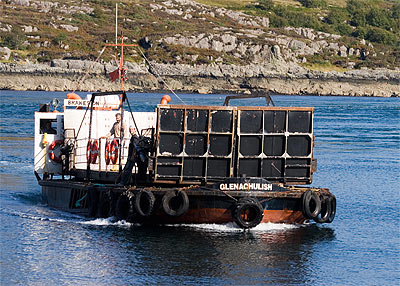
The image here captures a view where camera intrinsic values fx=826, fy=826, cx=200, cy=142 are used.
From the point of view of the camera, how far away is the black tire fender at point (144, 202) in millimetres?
22500

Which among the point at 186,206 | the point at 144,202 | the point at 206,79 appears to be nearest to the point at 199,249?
the point at 186,206

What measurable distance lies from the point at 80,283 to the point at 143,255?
292 cm

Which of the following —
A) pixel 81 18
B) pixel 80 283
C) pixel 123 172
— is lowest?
pixel 80 283

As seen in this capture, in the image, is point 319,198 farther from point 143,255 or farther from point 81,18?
point 81,18

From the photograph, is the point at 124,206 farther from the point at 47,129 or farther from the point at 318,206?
the point at 47,129

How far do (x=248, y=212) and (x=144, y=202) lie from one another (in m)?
2.87

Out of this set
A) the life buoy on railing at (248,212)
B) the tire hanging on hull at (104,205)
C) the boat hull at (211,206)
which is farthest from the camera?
the tire hanging on hull at (104,205)

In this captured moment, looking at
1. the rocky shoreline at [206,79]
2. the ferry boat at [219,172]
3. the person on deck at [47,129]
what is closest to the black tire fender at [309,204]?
the ferry boat at [219,172]

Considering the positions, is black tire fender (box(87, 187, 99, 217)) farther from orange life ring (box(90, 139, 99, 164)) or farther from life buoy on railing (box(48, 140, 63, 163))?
life buoy on railing (box(48, 140, 63, 163))

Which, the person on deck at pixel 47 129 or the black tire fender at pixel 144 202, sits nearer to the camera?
the black tire fender at pixel 144 202

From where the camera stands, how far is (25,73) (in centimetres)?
13475

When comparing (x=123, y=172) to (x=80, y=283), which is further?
(x=123, y=172)

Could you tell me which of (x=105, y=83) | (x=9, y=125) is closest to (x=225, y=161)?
(x=9, y=125)

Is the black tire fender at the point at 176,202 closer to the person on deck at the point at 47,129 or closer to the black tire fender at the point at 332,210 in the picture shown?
the black tire fender at the point at 332,210
